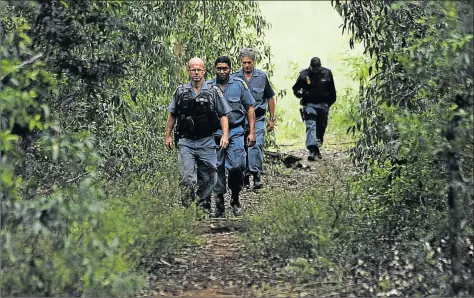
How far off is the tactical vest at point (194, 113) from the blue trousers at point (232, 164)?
796mm

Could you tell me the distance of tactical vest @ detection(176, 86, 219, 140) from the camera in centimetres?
1027

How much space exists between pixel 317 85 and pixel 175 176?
280 inches

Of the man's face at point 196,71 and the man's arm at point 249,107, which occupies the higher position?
the man's face at point 196,71

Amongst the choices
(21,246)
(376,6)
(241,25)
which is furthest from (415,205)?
(241,25)

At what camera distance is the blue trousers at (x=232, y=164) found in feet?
36.2

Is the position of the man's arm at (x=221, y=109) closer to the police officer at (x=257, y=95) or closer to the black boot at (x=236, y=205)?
the black boot at (x=236, y=205)

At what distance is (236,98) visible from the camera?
1137 centimetres

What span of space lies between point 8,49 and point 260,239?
284 cm

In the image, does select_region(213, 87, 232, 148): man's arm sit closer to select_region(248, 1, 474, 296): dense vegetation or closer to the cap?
select_region(248, 1, 474, 296): dense vegetation

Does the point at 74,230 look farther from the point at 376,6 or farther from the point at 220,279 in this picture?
the point at 376,6

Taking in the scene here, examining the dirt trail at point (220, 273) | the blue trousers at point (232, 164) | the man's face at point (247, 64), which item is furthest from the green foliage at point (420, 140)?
the man's face at point (247, 64)

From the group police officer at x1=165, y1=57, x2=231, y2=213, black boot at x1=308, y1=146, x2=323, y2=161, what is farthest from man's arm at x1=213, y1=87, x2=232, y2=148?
black boot at x1=308, y1=146, x2=323, y2=161

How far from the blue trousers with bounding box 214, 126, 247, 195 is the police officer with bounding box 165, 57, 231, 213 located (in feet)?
1.70

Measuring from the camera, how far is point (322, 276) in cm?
759
